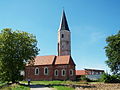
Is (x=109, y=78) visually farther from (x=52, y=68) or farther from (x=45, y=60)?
(x=45, y=60)

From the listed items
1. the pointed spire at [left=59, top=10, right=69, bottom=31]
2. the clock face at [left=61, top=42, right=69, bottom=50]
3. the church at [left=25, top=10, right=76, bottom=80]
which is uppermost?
the pointed spire at [left=59, top=10, right=69, bottom=31]

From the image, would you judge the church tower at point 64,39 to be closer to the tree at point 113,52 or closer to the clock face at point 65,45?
the clock face at point 65,45

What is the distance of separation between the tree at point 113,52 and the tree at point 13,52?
76.2 ft

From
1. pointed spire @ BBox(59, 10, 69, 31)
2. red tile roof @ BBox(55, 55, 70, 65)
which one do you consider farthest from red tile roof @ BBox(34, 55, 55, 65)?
pointed spire @ BBox(59, 10, 69, 31)

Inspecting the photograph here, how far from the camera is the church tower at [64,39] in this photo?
3499 inches

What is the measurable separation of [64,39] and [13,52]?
49574mm

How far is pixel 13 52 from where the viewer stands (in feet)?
138

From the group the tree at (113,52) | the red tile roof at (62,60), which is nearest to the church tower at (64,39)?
the red tile roof at (62,60)

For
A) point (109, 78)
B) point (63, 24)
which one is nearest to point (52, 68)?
point (109, 78)

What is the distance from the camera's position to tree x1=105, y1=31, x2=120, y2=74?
55844mm

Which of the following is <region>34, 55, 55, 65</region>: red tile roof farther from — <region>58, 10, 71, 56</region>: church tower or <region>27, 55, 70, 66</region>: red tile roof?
<region>58, 10, 71, 56</region>: church tower

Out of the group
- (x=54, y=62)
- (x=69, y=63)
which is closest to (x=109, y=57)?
(x=69, y=63)

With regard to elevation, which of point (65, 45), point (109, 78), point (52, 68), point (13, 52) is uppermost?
point (65, 45)

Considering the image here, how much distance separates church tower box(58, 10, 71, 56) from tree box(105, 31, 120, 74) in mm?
31069
